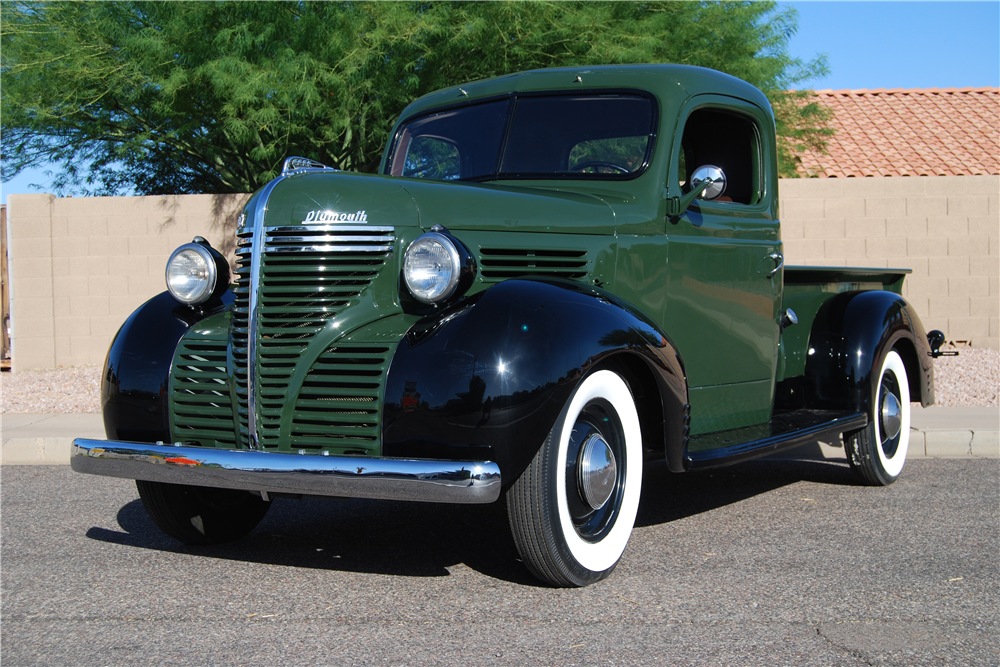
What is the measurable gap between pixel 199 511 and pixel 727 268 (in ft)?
8.85

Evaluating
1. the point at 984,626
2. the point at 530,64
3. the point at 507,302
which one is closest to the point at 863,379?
the point at 984,626

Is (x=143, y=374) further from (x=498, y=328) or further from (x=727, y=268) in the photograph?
(x=727, y=268)

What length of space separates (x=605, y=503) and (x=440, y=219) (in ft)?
4.08

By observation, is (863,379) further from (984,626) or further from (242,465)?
(242,465)

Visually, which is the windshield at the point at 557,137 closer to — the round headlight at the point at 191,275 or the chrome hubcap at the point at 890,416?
the round headlight at the point at 191,275

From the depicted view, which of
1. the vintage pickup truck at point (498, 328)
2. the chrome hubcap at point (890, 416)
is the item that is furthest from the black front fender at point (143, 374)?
the chrome hubcap at point (890, 416)

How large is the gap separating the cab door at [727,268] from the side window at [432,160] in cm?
114

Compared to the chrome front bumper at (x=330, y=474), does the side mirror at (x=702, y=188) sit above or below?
above

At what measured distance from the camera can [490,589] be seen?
345cm

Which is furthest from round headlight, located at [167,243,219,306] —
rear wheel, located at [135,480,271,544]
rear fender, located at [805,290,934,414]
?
rear fender, located at [805,290,934,414]

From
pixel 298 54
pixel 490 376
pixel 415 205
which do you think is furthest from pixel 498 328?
pixel 298 54

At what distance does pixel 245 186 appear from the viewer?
462 inches

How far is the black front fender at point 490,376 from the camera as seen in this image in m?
3.08

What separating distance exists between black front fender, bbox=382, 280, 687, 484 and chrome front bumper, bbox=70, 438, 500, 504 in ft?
0.40
